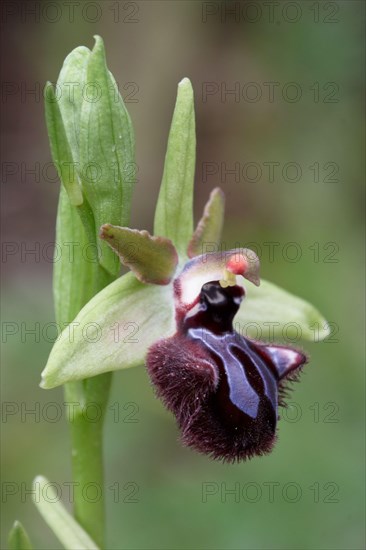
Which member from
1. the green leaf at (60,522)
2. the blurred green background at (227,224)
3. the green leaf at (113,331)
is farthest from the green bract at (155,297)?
the blurred green background at (227,224)

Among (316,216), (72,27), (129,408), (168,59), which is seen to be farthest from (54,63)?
(129,408)

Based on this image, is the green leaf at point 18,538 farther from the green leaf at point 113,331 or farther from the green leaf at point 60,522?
the green leaf at point 113,331

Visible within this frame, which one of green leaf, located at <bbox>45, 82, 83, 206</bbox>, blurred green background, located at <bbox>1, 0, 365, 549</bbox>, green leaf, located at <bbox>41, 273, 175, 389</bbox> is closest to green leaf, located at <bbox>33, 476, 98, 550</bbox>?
green leaf, located at <bbox>41, 273, 175, 389</bbox>

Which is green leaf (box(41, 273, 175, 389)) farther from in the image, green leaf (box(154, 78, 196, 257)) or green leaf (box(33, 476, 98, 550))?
green leaf (box(33, 476, 98, 550))

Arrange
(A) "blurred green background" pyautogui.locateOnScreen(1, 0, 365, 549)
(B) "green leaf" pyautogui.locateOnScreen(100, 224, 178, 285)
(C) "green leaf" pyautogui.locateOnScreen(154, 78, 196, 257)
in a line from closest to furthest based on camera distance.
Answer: (B) "green leaf" pyautogui.locateOnScreen(100, 224, 178, 285)
(C) "green leaf" pyautogui.locateOnScreen(154, 78, 196, 257)
(A) "blurred green background" pyautogui.locateOnScreen(1, 0, 365, 549)

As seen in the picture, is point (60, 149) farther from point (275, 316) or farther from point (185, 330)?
point (275, 316)

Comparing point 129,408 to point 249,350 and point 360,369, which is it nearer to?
point 360,369

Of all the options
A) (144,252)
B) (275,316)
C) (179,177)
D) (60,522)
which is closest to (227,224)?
(275,316)
